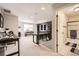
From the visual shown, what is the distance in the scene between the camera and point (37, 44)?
6.57 ft

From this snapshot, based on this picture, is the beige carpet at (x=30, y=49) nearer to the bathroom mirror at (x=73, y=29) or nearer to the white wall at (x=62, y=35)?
the white wall at (x=62, y=35)

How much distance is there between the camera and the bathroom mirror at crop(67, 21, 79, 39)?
6.09 feet

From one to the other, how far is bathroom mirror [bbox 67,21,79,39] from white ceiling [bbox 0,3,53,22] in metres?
0.40

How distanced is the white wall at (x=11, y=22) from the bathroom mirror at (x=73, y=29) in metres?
1.00

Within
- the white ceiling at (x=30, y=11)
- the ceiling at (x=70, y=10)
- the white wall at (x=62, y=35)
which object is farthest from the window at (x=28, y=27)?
the ceiling at (x=70, y=10)

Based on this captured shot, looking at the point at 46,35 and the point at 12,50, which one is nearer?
the point at 12,50

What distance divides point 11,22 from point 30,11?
1.34 ft

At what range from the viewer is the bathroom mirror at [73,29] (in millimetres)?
1857

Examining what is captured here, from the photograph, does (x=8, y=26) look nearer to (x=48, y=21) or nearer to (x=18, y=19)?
(x=18, y=19)

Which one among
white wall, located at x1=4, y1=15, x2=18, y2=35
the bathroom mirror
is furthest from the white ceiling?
the bathroom mirror

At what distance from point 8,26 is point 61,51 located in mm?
1103

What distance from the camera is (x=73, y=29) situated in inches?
74.4

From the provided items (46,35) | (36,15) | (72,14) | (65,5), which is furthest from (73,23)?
(36,15)

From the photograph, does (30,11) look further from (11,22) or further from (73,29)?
(73,29)
